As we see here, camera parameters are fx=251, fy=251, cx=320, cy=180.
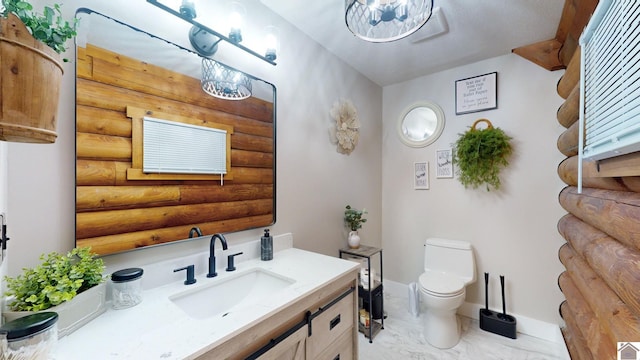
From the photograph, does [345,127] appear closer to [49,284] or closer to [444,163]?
[444,163]

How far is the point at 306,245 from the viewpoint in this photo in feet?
6.64

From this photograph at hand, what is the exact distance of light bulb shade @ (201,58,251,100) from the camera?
138 centimetres

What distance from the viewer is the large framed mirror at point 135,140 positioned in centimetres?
100

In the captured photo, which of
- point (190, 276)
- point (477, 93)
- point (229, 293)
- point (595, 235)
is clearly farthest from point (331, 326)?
point (477, 93)

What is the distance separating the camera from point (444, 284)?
210 cm

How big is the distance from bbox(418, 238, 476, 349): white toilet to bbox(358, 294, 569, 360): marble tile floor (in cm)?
8

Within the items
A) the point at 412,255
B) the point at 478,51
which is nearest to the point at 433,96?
the point at 478,51

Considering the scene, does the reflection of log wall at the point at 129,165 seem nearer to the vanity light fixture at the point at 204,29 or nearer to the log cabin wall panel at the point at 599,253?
the vanity light fixture at the point at 204,29

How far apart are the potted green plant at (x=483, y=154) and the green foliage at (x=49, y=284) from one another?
2.72 meters

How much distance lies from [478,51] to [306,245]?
2.31 metres

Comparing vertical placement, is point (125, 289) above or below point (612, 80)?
below

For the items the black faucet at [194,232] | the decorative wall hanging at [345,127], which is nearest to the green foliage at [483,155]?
the decorative wall hanging at [345,127]

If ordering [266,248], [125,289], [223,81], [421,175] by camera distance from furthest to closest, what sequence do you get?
[421,175] < [266,248] < [223,81] < [125,289]

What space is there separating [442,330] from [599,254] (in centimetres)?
130
